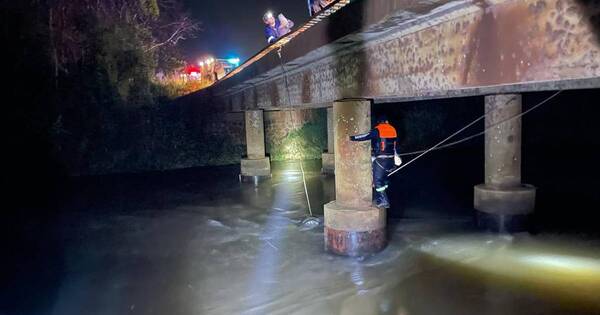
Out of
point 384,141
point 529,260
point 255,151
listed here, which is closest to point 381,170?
point 384,141

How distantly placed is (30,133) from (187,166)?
747cm

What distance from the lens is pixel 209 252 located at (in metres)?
8.82

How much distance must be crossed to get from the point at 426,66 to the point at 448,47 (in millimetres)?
446

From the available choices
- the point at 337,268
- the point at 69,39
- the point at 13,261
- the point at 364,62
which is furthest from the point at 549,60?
the point at 69,39

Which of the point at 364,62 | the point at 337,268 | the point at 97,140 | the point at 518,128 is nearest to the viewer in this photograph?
the point at 364,62

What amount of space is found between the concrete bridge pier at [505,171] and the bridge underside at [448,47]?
128cm

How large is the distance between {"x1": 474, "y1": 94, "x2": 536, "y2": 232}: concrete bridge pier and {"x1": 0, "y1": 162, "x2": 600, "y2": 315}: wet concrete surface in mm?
410

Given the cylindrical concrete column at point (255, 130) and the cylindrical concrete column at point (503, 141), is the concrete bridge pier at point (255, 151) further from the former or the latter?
the cylindrical concrete column at point (503, 141)

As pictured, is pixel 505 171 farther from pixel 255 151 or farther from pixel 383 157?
pixel 255 151

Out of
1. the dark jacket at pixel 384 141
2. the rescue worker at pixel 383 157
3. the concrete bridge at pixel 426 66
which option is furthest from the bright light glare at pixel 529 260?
the dark jacket at pixel 384 141

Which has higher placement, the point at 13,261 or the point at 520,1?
the point at 520,1

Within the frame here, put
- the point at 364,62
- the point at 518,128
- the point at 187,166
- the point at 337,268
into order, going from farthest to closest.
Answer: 1. the point at 187,166
2. the point at 518,128
3. the point at 337,268
4. the point at 364,62

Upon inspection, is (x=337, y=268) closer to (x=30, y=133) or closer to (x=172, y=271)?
(x=172, y=271)

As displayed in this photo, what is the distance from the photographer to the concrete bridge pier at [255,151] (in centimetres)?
1611
